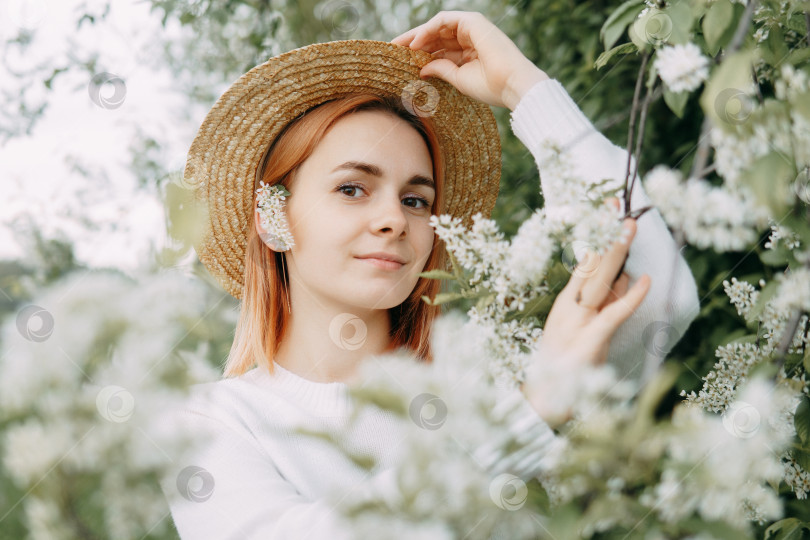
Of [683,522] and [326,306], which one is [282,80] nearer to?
[326,306]

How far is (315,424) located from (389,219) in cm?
43

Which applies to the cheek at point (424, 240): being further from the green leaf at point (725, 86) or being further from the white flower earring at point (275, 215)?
the green leaf at point (725, 86)

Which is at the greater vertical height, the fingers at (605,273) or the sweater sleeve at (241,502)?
the fingers at (605,273)

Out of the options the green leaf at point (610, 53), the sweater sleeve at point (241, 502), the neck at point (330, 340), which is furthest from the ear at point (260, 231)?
the green leaf at point (610, 53)

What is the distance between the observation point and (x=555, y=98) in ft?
4.07

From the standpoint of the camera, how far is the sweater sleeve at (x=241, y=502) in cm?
102

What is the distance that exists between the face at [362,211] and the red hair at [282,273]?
0.11ft

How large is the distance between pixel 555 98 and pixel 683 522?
77cm

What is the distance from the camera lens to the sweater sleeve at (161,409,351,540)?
1.02 m

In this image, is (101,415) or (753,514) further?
(753,514)

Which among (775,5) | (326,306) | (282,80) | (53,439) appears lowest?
(326,306)

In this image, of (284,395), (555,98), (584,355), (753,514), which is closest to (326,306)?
(284,395)

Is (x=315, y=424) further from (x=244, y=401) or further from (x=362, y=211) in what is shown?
(x=362, y=211)

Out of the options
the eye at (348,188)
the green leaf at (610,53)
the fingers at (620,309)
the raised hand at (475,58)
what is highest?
the green leaf at (610,53)
